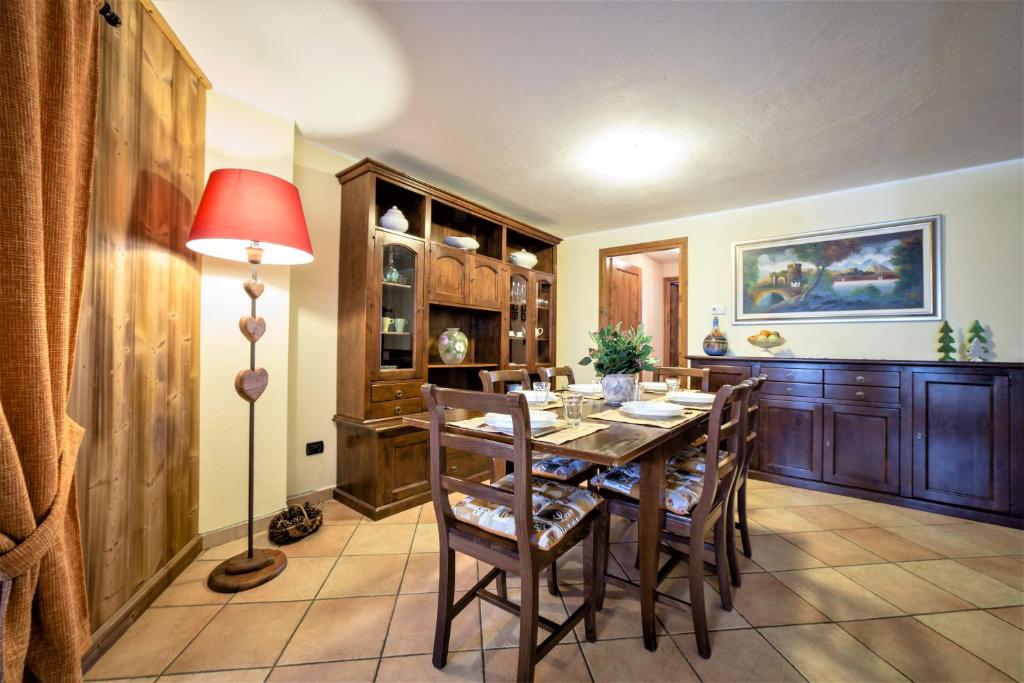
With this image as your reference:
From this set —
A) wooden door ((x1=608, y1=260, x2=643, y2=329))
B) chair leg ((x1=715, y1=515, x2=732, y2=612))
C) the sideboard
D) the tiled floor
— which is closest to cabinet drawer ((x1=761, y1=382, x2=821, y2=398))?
the sideboard

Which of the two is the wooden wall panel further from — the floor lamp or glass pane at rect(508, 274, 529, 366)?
glass pane at rect(508, 274, 529, 366)

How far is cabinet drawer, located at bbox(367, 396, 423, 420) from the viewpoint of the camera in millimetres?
2436

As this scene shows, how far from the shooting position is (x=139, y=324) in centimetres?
151

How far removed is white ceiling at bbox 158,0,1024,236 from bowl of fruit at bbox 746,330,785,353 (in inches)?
50.5

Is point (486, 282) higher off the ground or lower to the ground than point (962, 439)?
higher

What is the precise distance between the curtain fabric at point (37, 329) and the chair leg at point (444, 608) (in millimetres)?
856

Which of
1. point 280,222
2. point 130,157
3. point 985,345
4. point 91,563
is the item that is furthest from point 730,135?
point 91,563

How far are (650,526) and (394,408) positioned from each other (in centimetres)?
175

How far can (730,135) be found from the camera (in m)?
2.37

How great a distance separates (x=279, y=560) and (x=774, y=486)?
3364 mm

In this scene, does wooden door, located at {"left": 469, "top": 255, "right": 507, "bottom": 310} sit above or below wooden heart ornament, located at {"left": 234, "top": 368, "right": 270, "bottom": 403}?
above

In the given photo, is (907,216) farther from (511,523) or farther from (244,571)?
(244,571)

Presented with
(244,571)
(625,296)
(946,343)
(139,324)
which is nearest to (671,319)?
(625,296)

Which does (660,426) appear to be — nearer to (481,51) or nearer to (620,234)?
(481,51)
